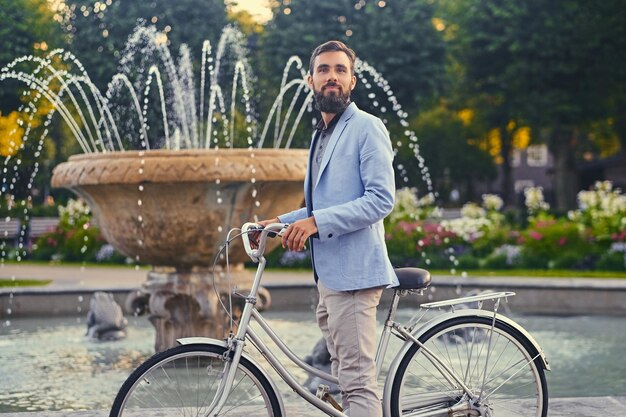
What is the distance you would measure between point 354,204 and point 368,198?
54mm

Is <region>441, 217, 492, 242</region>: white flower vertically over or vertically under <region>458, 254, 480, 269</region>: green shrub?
over

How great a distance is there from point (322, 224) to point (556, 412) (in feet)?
6.16

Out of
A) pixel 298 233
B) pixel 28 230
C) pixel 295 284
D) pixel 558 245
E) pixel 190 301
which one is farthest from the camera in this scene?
pixel 28 230

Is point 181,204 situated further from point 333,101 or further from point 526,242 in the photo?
point 526,242

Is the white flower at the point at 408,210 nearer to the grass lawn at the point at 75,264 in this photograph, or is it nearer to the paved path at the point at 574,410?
the grass lawn at the point at 75,264

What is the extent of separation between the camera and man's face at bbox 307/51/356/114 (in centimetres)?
377

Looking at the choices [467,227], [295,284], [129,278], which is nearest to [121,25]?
[467,227]

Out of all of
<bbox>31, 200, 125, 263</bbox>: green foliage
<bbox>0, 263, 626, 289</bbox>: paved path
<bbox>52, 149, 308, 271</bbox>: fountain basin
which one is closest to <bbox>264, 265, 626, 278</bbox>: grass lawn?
<bbox>0, 263, 626, 289</bbox>: paved path

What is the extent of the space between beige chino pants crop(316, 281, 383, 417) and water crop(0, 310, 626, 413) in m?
1.38

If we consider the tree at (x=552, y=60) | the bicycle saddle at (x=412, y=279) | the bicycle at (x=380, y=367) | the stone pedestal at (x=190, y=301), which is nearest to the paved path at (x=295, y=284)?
the bicycle at (x=380, y=367)

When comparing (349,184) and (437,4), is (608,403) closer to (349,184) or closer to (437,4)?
(349,184)

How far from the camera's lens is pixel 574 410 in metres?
4.86

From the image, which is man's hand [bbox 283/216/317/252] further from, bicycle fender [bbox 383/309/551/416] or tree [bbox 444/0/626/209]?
tree [bbox 444/0/626/209]

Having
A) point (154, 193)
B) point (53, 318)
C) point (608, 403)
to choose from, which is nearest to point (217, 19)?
point (53, 318)
